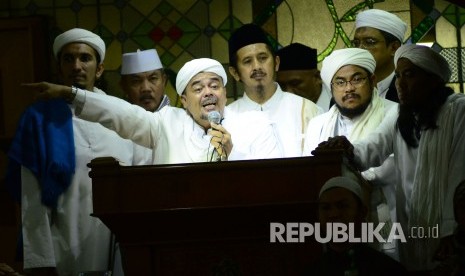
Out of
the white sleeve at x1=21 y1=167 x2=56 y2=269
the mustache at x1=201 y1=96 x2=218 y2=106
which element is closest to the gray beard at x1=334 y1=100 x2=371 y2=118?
the mustache at x1=201 y1=96 x2=218 y2=106

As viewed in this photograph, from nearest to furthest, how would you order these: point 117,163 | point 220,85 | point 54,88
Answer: point 117,163
point 54,88
point 220,85

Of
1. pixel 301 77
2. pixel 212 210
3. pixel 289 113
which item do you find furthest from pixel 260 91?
pixel 212 210

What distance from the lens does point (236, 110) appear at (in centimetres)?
723

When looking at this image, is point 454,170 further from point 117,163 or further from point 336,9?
point 336,9

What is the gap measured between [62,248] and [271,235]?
1.50m

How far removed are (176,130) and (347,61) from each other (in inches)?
37.7

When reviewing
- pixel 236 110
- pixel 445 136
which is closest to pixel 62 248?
pixel 236 110

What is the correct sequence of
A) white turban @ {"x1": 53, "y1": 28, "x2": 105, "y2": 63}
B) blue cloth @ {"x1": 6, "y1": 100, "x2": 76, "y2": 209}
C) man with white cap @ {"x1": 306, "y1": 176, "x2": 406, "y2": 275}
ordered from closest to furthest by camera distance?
man with white cap @ {"x1": 306, "y1": 176, "x2": 406, "y2": 275}, blue cloth @ {"x1": 6, "y1": 100, "x2": 76, "y2": 209}, white turban @ {"x1": 53, "y1": 28, "x2": 105, "y2": 63}

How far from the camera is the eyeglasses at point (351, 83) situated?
→ 6.69 m

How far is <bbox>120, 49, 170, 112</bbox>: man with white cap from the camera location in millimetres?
7414

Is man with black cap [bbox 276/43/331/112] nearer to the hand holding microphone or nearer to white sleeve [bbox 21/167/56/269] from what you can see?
the hand holding microphone

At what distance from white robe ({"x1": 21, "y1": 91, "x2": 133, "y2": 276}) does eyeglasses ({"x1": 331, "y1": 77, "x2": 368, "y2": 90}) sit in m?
1.10

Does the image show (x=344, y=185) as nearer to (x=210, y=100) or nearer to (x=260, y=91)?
(x=210, y=100)

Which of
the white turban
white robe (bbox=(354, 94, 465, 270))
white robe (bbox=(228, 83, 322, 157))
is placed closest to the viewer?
white robe (bbox=(354, 94, 465, 270))
